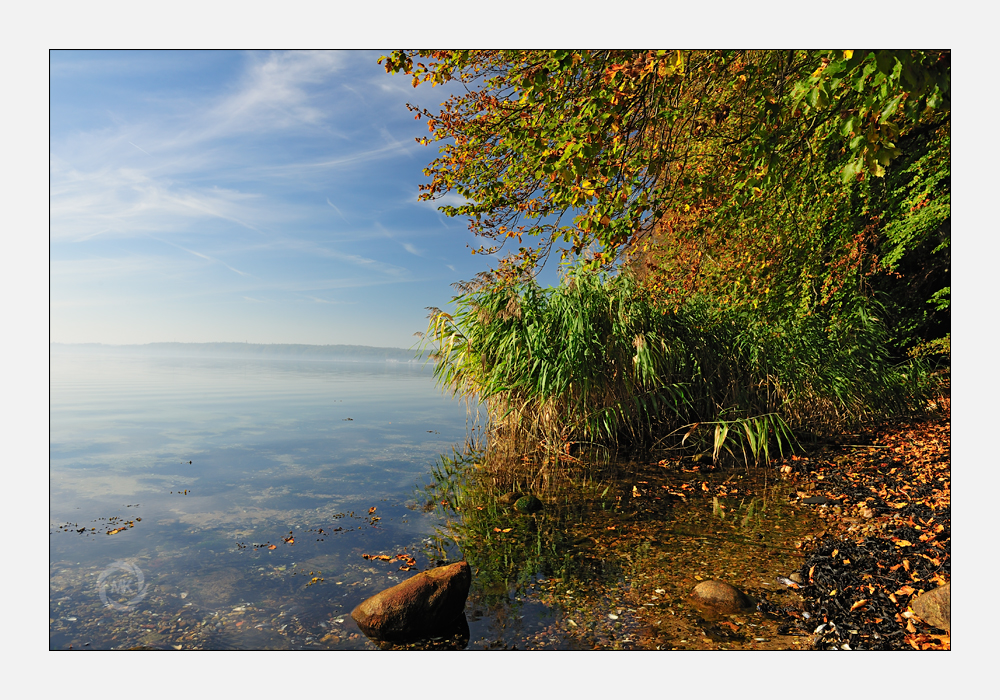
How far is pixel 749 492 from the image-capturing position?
19.9 feet

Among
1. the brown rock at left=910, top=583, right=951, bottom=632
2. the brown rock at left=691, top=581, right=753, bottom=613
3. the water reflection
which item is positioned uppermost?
the brown rock at left=910, top=583, right=951, bottom=632

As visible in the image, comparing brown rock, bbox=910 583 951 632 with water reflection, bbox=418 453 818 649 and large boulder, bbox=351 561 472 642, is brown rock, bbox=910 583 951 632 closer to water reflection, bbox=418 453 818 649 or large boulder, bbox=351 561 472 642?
water reflection, bbox=418 453 818 649

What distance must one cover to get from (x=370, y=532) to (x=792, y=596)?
3545mm

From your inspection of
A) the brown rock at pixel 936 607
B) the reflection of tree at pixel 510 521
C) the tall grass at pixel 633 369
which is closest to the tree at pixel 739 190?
the tall grass at pixel 633 369

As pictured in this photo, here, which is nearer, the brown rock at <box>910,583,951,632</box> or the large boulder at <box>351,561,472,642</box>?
the brown rock at <box>910,583,951,632</box>

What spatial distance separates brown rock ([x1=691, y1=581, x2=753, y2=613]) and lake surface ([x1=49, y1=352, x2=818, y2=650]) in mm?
82

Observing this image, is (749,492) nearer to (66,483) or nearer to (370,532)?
(370,532)

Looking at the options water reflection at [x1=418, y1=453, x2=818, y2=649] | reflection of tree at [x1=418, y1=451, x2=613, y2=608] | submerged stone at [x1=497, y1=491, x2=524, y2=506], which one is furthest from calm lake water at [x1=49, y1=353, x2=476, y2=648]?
submerged stone at [x1=497, y1=491, x2=524, y2=506]

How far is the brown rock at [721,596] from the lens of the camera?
3400 mm

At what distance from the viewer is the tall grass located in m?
7.23

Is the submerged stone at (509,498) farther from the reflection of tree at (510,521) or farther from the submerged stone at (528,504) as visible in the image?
the submerged stone at (528,504)

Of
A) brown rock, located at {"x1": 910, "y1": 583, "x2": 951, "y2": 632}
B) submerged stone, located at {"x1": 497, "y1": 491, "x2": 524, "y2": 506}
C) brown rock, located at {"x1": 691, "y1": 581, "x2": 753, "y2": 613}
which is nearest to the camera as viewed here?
brown rock, located at {"x1": 910, "y1": 583, "x2": 951, "y2": 632}

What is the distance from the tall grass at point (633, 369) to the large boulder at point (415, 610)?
3.83 m

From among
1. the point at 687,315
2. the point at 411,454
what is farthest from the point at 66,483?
the point at 687,315
